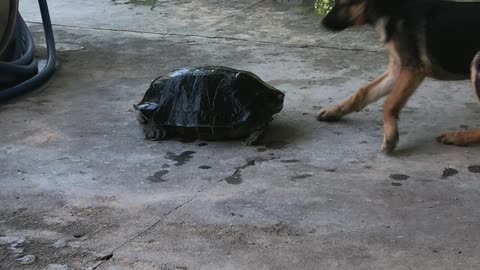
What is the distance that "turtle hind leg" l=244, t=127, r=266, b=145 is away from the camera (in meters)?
4.55

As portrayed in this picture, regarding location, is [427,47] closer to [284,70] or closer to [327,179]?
[327,179]

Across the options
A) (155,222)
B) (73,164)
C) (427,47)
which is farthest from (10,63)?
(427,47)

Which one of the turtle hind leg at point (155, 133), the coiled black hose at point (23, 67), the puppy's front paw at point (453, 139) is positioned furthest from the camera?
the coiled black hose at point (23, 67)

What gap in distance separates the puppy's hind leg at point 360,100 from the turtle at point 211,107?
14.5 inches

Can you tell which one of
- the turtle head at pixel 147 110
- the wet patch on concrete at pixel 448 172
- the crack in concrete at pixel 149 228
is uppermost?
the turtle head at pixel 147 110

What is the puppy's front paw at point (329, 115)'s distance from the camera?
4.91 metres

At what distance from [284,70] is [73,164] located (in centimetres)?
235

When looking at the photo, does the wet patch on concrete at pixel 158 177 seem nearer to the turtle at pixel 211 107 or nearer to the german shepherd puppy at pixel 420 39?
the turtle at pixel 211 107

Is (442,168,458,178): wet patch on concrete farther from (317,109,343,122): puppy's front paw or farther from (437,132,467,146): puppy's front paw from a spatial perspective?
(317,109,343,122): puppy's front paw

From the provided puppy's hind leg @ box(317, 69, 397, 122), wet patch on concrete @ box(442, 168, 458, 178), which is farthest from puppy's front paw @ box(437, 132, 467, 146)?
puppy's hind leg @ box(317, 69, 397, 122)

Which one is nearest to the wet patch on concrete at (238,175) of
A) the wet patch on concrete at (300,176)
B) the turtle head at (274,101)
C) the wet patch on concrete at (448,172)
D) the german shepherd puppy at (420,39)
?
the wet patch on concrete at (300,176)

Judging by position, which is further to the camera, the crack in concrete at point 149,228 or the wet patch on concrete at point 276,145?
the wet patch on concrete at point 276,145

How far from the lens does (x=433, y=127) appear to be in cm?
477

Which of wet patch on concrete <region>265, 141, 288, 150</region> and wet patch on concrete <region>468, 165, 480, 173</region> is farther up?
wet patch on concrete <region>468, 165, 480, 173</region>
